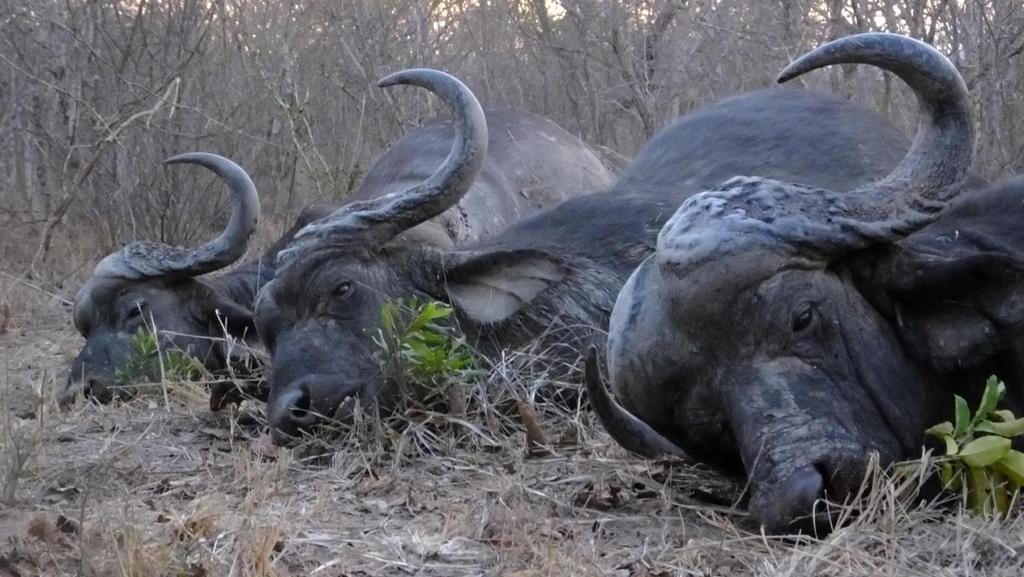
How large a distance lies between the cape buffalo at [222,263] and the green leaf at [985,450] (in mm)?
3688

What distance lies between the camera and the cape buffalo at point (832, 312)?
3.44m

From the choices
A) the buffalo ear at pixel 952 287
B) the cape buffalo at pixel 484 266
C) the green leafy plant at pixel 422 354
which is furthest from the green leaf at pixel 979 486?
the green leafy plant at pixel 422 354

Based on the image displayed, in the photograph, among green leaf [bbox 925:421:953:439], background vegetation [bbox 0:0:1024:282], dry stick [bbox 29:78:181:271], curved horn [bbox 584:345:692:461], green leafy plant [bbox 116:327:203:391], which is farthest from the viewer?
background vegetation [bbox 0:0:1024:282]

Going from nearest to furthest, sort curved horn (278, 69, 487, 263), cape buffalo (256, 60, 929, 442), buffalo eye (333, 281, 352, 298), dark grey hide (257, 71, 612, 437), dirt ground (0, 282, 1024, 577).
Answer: dirt ground (0, 282, 1024, 577) < dark grey hide (257, 71, 612, 437) < cape buffalo (256, 60, 929, 442) < buffalo eye (333, 281, 352, 298) < curved horn (278, 69, 487, 263)

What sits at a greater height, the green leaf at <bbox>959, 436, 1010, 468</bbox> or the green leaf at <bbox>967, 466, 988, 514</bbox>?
the green leaf at <bbox>959, 436, 1010, 468</bbox>

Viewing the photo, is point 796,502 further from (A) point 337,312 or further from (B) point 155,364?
(B) point 155,364

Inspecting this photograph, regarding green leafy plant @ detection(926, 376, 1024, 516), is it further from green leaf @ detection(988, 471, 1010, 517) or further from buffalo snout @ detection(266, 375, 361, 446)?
buffalo snout @ detection(266, 375, 361, 446)

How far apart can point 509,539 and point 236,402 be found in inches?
109

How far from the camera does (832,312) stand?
3547mm

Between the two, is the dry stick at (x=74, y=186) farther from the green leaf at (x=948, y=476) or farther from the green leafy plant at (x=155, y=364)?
the green leaf at (x=948, y=476)

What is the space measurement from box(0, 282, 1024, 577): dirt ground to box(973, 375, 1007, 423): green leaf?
0.85 ft

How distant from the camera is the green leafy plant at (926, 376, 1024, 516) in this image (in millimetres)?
3416

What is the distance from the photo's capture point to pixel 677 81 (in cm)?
1159

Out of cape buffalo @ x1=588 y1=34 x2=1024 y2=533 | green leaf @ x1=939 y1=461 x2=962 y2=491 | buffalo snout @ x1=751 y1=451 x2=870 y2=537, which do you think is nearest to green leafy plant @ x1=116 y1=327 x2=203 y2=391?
cape buffalo @ x1=588 y1=34 x2=1024 y2=533
